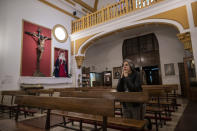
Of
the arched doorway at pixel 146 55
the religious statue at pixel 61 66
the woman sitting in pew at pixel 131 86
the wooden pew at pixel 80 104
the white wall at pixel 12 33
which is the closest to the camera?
the wooden pew at pixel 80 104

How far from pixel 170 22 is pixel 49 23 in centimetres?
667

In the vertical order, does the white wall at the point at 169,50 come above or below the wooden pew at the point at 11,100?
above

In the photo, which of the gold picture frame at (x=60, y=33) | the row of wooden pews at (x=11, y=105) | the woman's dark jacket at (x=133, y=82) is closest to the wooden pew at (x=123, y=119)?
the woman's dark jacket at (x=133, y=82)

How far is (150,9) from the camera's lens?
20.6 ft

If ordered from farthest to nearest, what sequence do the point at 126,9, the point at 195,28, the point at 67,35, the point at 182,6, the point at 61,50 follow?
1. the point at 67,35
2. the point at 61,50
3. the point at 126,9
4. the point at 182,6
5. the point at 195,28

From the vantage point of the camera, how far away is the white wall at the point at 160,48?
9195 millimetres

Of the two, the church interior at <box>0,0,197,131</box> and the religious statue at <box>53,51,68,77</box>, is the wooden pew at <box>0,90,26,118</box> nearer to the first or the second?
the church interior at <box>0,0,197,131</box>

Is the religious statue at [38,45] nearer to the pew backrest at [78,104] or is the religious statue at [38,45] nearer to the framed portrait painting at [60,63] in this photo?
the framed portrait painting at [60,63]

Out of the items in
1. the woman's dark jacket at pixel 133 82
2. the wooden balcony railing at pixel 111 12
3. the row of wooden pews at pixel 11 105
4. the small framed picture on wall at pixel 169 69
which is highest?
the wooden balcony railing at pixel 111 12

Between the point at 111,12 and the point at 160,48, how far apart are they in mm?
4992

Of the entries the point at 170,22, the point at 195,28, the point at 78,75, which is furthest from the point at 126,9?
the point at 78,75

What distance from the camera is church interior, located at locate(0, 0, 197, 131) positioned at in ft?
11.4

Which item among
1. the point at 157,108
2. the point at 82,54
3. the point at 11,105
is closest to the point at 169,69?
the point at 82,54

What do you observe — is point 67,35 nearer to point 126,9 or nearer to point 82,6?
point 82,6
